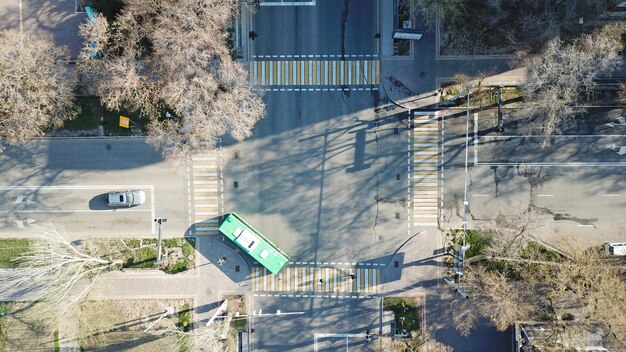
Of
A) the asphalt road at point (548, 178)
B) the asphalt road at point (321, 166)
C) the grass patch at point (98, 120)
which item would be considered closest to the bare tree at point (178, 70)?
the grass patch at point (98, 120)

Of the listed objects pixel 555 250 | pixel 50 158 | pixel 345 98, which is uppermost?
pixel 345 98

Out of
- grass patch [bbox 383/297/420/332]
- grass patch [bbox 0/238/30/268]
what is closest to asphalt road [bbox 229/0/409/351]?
grass patch [bbox 383/297/420/332]

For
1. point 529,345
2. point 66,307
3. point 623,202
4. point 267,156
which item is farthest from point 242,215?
point 623,202

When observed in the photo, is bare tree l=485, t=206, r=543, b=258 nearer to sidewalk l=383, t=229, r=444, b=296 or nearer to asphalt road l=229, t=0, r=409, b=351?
sidewalk l=383, t=229, r=444, b=296

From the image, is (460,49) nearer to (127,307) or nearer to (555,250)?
(555,250)

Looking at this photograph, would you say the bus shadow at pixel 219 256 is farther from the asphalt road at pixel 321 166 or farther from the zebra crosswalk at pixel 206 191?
the asphalt road at pixel 321 166

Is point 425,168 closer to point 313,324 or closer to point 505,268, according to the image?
point 505,268
